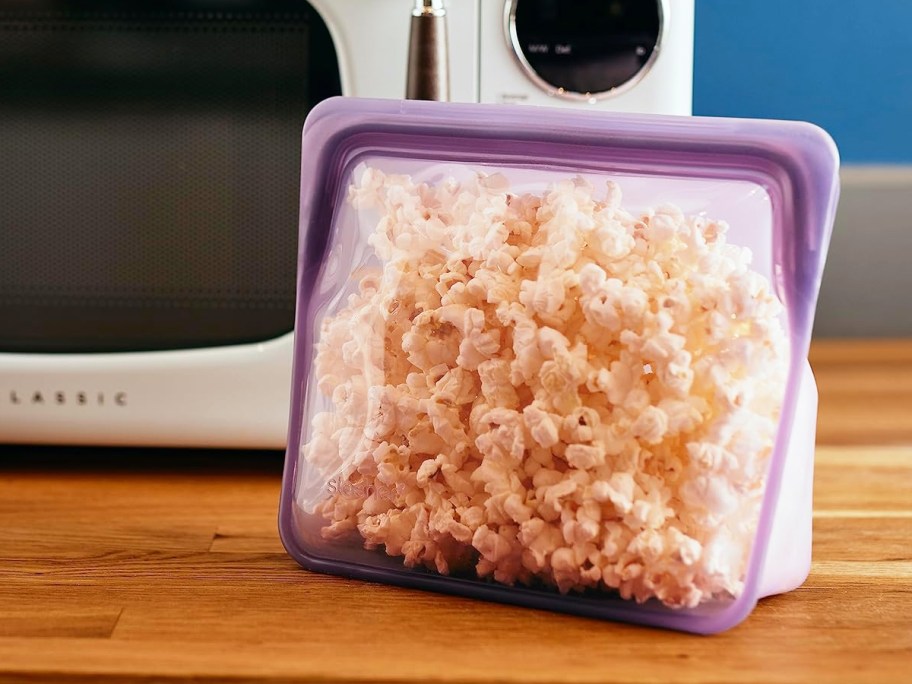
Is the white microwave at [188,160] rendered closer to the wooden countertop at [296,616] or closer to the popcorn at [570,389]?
the wooden countertop at [296,616]

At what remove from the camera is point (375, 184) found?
0.58 metres

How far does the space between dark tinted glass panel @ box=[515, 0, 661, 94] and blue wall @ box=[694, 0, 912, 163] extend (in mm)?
536

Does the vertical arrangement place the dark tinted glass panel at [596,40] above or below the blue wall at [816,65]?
above

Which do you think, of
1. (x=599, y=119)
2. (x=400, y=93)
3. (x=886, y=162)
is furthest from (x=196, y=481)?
(x=886, y=162)

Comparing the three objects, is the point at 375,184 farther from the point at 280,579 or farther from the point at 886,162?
the point at 886,162

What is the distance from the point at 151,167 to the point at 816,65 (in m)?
0.78

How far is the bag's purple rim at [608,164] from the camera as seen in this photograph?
20.1 inches

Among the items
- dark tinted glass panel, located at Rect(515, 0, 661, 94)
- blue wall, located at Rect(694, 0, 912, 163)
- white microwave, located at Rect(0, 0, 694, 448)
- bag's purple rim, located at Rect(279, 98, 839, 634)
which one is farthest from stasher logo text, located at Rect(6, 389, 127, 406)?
blue wall, located at Rect(694, 0, 912, 163)

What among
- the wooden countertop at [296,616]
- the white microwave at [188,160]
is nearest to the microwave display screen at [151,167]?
the white microwave at [188,160]

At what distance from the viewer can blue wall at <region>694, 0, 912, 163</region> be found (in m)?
1.23

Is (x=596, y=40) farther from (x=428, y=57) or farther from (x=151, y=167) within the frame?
(x=151, y=167)

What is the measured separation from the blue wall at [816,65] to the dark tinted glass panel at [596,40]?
536mm

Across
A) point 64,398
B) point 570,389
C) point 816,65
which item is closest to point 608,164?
point 570,389

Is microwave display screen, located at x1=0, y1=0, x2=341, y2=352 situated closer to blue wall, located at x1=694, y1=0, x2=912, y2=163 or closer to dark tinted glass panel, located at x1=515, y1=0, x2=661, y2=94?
dark tinted glass panel, located at x1=515, y1=0, x2=661, y2=94
